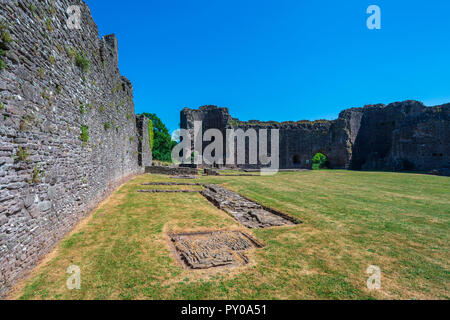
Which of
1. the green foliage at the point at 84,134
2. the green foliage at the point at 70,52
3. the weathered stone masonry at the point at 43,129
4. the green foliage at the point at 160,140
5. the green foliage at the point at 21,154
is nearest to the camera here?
the weathered stone masonry at the point at 43,129

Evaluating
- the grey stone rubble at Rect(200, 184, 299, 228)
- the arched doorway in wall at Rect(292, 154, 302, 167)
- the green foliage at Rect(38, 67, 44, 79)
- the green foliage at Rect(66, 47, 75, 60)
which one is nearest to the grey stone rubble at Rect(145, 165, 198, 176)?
the grey stone rubble at Rect(200, 184, 299, 228)

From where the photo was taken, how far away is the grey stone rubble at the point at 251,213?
681cm

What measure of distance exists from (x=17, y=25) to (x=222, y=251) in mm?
5662

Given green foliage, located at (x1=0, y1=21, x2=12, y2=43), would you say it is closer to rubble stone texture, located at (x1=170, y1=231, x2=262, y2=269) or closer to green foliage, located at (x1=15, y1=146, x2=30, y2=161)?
green foliage, located at (x1=15, y1=146, x2=30, y2=161)

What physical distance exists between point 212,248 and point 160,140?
41715 mm

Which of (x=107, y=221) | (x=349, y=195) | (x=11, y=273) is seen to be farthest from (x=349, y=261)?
(x=349, y=195)

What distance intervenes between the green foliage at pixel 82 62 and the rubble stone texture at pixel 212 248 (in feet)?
19.3

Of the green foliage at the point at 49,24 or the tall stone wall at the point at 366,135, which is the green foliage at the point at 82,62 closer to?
the green foliage at the point at 49,24

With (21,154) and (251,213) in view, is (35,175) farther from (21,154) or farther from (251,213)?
(251,213)

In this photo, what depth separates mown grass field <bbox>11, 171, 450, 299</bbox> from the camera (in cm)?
335

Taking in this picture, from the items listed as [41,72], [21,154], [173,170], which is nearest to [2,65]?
[41,72]

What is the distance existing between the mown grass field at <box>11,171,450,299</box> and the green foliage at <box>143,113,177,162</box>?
1452 inches

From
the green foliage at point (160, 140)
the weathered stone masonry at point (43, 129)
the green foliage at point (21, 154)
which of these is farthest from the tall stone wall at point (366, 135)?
the green foliage at point (21, 154)

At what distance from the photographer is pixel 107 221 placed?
22.2 feet
